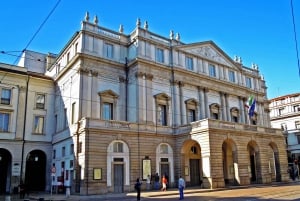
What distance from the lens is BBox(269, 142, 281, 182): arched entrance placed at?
37.0 m

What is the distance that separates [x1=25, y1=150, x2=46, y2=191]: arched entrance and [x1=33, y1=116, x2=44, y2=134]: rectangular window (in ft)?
8.51

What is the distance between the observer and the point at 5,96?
35.8 meters

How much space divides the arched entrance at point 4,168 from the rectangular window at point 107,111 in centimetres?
1289

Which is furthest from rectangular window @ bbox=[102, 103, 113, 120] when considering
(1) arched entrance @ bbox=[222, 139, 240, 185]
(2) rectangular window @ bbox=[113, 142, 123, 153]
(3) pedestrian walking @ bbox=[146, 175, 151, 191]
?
(1) arched entrance @ bbox=[222, 139, 240, 185]

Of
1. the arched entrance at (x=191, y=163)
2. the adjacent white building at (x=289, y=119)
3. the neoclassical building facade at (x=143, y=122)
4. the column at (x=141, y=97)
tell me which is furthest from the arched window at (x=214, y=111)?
the adjacent white building at (x=289, y=119)

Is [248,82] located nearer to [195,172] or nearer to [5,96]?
[195,172]

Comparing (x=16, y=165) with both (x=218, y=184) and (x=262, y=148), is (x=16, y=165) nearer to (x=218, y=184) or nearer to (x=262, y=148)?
(x=218, y=184)

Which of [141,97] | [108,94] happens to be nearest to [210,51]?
[141,97]

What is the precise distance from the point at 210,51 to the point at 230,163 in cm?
1636

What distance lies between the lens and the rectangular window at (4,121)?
35.0 m

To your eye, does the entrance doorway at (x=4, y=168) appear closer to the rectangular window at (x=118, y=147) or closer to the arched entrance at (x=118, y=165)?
the arched entrance at (x=118, y=165)

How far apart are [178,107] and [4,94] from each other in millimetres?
20753

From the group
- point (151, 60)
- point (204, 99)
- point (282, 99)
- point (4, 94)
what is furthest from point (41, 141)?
point (282, 99)

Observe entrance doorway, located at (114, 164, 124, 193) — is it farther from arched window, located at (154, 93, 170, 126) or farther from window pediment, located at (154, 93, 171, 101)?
window pediment, located at (154, 93, 171, 101)
